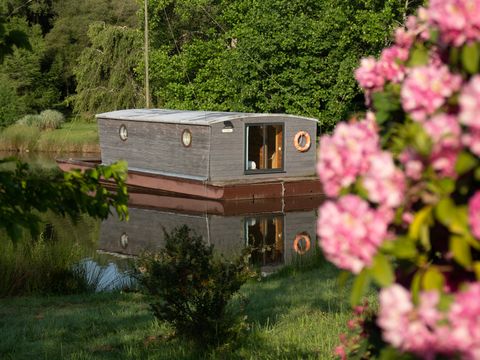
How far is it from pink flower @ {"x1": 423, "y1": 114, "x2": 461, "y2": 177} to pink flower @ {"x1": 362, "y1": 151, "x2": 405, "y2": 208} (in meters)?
0.10

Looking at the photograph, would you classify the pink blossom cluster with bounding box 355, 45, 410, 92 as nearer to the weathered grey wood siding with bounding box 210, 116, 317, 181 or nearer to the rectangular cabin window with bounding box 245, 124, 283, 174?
the weathered grey wood siding with bounding box 210, 116, 317, 181

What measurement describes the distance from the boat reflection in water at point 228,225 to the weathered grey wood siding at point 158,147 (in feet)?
4.16

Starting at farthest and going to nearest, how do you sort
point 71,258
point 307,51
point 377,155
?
point 307,51, point 71,258, point 377,155

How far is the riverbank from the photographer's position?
121 ft

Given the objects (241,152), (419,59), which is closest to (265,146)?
(241,152)

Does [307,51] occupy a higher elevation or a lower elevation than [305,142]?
higher

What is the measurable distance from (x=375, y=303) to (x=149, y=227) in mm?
13174

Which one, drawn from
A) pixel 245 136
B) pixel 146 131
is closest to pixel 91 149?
pixel 146 131

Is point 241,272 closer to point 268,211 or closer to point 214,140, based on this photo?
point 268,211

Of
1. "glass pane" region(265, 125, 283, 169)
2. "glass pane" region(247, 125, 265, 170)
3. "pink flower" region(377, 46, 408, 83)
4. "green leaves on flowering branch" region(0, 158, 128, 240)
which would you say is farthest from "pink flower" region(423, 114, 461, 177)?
"glass pane" region(265, 125, 283, 169)

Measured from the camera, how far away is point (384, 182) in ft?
6.31

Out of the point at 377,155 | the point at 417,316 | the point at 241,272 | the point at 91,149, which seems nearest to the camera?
the point at 417,316

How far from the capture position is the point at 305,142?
27.3 m

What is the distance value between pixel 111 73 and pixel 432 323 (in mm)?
39859
